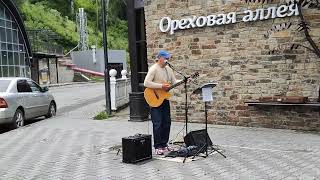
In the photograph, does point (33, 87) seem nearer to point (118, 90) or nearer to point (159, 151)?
point (118, 90)

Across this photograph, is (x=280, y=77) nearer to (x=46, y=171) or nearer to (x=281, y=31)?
(x=281, y=31)

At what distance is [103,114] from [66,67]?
4147 cm

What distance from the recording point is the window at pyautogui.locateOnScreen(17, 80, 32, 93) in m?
15.1

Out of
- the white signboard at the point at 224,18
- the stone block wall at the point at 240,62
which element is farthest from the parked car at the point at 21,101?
the white signboard at the point at 224,18

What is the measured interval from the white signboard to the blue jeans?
12.7 ft

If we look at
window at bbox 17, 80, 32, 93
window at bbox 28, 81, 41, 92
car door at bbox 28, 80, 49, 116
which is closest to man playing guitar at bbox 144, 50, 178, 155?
window at bbox 17, 80, 32, 93

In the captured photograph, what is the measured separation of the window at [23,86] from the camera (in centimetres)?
1506

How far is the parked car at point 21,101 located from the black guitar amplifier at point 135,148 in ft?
21.1

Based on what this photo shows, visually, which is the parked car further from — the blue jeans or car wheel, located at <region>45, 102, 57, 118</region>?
the blue jeans

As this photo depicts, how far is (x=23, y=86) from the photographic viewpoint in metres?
15.4

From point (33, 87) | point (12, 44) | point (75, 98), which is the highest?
point (12, 44)

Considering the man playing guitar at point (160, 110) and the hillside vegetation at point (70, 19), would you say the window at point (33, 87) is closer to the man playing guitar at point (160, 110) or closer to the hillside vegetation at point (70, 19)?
the man playing guitar at point (160, 110)

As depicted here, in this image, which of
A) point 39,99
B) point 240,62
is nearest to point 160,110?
point 240,62

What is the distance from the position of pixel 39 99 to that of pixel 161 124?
27.0 feet
